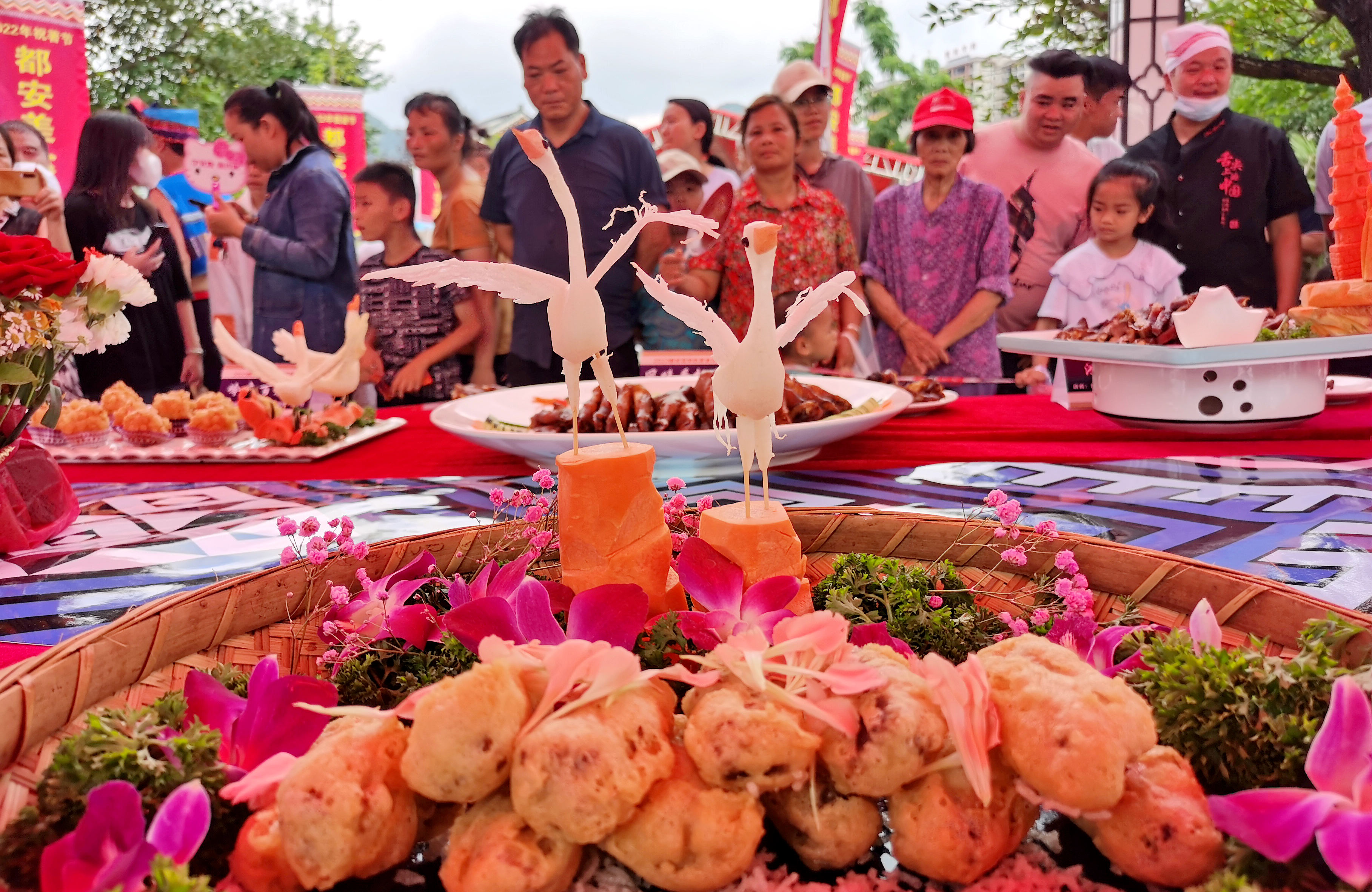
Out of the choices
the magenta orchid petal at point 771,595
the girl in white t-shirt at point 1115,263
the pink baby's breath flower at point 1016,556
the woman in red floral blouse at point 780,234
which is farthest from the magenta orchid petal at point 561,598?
the girl in white t-shirt at point 1115,263

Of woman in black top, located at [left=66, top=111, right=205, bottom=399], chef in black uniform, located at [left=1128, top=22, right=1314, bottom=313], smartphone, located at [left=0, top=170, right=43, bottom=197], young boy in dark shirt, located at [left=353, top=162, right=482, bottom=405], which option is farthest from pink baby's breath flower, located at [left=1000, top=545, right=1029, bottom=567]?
woman in black top, located at [left=66, top=111, right=205, bottom=399]

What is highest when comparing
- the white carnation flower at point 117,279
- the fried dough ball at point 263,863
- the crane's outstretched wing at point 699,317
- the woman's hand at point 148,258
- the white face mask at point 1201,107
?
the white face mask at point 1201,107

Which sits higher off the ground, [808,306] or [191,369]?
[808,306]

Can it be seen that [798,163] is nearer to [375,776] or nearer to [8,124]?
[375,776]

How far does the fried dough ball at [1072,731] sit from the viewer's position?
0.40 m

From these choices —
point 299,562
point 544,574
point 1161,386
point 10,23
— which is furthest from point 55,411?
point 10,23

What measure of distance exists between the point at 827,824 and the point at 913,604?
0.25 metres

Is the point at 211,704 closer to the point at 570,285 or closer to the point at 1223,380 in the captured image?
the point at 570,285

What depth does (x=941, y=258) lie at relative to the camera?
3682mm

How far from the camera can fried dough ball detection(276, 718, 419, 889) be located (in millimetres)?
397

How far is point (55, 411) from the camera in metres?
1.30

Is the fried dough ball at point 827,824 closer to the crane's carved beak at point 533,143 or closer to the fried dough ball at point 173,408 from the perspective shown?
the crane's carved beak at point 533,143

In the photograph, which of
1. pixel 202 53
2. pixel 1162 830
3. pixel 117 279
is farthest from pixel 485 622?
pixel 202 53

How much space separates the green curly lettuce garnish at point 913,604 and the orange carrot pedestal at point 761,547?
0.04 m
